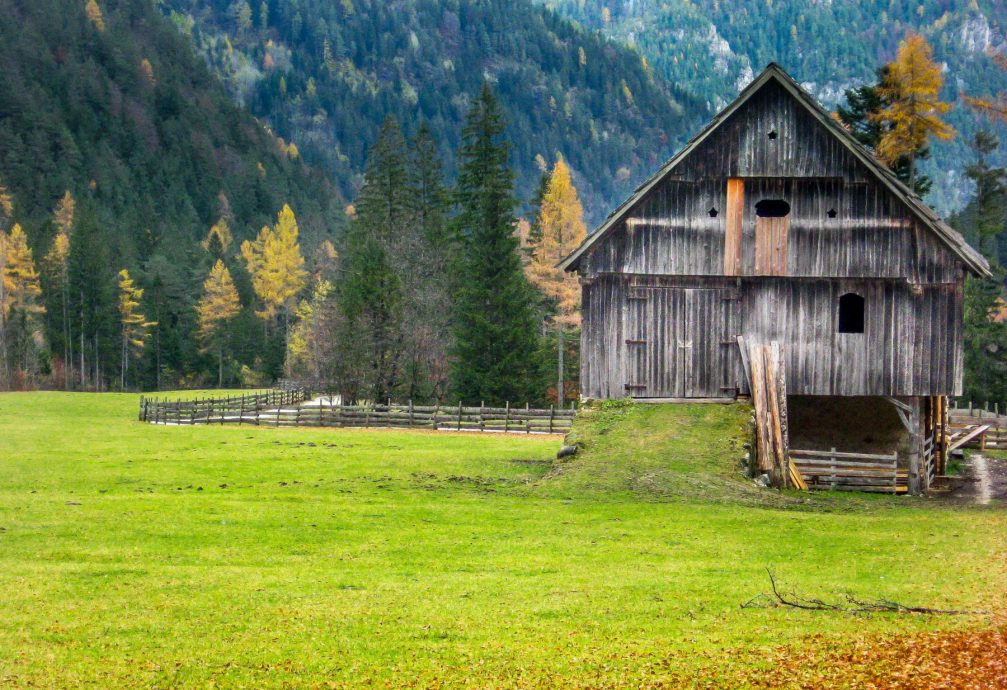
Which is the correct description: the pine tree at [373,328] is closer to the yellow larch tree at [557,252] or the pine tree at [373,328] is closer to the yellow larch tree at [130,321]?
the yellow larch tree at [557,252]

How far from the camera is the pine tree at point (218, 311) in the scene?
12600 centimetres

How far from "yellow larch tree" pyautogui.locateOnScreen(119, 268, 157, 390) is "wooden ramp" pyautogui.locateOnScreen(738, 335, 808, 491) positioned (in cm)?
9496

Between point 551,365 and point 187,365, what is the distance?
63.4 m

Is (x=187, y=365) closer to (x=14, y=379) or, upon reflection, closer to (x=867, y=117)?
(x=14, y=379)

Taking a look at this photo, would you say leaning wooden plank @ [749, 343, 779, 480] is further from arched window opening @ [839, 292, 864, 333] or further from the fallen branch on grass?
the fallen branch on grass

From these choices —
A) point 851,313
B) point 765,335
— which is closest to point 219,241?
point 765,335

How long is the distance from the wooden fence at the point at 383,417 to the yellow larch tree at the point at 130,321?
53.5 metres

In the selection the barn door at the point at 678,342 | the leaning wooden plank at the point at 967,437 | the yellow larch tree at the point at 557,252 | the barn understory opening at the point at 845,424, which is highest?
the yellow larch tree at the point at 557,252

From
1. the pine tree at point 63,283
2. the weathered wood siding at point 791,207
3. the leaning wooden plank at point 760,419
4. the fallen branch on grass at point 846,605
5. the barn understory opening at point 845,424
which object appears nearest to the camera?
the fallen branch on grass at point 846,605

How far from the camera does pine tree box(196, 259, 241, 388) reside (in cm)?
12600

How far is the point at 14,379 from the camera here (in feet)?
358

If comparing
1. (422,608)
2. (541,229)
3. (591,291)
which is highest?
(541,229)

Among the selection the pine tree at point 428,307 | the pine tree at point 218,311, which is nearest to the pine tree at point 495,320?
the pine tree at point 428,307

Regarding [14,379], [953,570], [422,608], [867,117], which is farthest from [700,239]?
[14,379]
